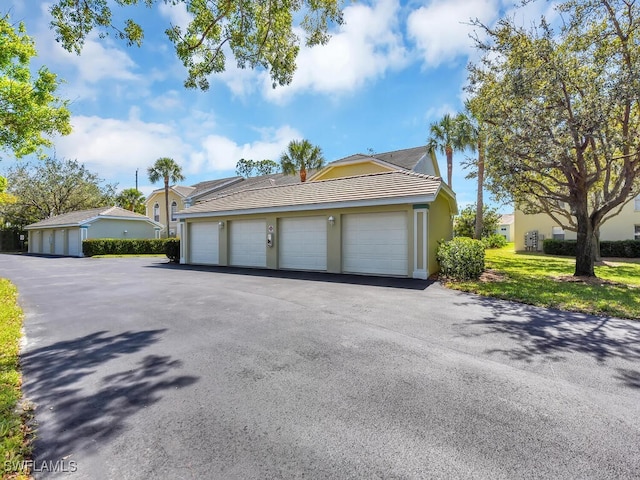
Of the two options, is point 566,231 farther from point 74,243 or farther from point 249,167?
point 249,167

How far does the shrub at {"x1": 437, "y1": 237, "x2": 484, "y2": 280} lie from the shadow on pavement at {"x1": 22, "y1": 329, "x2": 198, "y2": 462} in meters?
8.88

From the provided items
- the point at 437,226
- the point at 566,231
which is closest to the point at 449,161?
the point at 566,231

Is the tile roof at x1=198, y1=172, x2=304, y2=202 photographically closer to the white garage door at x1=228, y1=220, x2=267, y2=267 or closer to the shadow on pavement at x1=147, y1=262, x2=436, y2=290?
the white garage door at x1=228, y1=220, x2=267, y2=267

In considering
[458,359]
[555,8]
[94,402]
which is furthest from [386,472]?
[555,8]

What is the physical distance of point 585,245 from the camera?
35.7 ft

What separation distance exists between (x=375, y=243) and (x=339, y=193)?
2.74m

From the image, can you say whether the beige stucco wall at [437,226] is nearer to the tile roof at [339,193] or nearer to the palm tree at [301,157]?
the tile roof at [339,193]

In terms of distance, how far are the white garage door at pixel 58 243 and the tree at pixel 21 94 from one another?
2050cm

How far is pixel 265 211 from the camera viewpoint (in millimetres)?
14148

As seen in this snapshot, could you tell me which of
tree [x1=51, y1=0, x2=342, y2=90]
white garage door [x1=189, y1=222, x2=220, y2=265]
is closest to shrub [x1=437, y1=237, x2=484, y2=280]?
tree [x1=51, y1=0, x2=342, y2=90]

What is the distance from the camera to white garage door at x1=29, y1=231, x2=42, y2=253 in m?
32.9

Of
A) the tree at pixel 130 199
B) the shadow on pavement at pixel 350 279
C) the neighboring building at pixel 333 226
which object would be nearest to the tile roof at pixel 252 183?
the neighboring building at pixel 333 226

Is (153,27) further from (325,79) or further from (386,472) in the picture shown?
(386,472)

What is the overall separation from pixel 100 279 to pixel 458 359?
40.8ft
